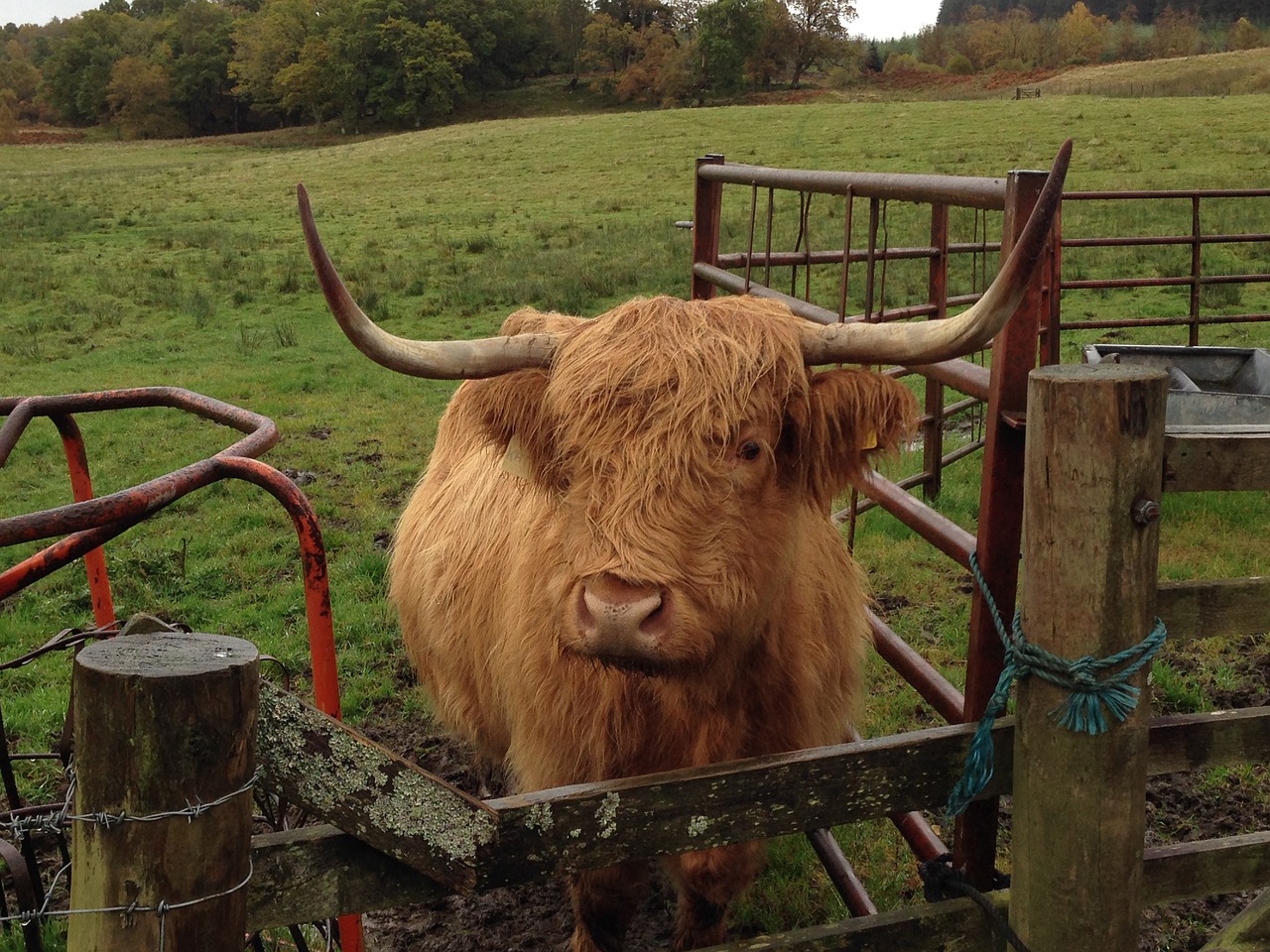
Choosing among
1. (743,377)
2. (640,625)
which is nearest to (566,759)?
(640,625)

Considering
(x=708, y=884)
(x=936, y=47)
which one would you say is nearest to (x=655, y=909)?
(x=708, y=884)

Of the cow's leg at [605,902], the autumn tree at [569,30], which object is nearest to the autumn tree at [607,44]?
the autumn tree at [569,30]

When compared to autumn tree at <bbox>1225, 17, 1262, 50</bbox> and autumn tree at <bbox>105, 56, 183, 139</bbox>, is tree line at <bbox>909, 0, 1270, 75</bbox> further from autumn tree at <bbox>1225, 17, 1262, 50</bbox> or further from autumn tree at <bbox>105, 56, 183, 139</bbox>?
autumn tree at <bbox>105, 56, 183, 139</bbox>

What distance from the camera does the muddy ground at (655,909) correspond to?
298cm

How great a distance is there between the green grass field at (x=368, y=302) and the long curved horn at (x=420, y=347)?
1.84m

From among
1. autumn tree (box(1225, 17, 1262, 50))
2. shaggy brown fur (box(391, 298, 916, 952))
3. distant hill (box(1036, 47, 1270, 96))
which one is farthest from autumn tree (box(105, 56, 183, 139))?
shaggy brown fur (box(391, 298, 916, 952))

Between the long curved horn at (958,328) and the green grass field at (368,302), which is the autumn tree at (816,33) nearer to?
the green grass field at (368,302)

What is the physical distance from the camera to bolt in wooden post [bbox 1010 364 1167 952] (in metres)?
1.63

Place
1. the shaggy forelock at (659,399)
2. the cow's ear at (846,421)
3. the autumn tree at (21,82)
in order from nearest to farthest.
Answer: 1. the shaggy forelock at (659,399)
2. the cow's ear at (846,421)
3. the autumn tree at (21,82)

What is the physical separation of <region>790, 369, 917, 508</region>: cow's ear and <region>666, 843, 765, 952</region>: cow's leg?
1.01 meters

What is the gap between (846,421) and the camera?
235 cm

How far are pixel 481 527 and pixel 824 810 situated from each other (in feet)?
5.77

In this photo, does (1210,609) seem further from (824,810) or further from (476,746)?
(476,746)

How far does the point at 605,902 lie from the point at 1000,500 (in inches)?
59.1
